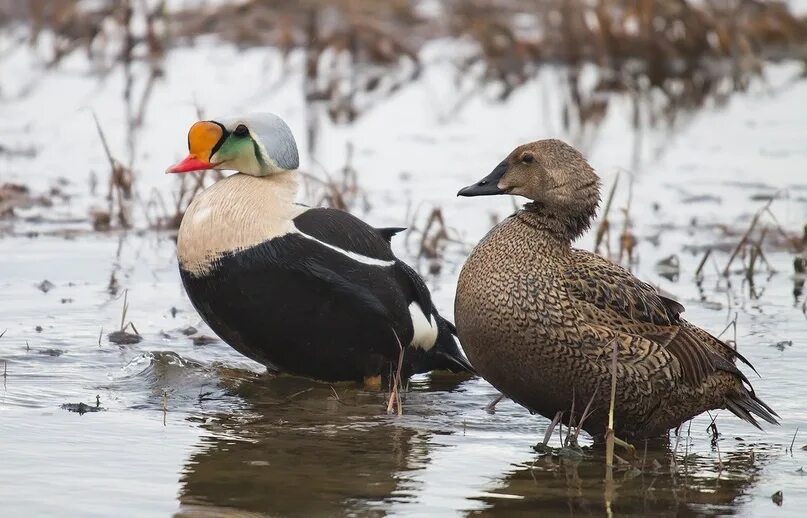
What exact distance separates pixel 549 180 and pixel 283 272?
108 cm

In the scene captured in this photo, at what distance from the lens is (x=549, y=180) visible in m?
5.35

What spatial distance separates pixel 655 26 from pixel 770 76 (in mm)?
1298

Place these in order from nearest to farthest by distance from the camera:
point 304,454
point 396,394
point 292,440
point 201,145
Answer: point 304,454 < point 292,440 < point 396,394 < point 201,145

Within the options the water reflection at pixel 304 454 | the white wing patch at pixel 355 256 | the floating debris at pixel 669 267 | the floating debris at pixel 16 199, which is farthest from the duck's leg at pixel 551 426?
the floating debris at pixel 16 199

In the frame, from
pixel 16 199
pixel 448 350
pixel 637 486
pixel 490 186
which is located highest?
pixel 16 199

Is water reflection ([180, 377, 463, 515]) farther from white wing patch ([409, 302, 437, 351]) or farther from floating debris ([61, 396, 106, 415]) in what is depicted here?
floating debris ([61, 396, 106, 415])

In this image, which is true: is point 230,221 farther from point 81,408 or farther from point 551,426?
point 551,426

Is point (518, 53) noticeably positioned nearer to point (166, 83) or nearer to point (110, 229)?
point (166, 83)

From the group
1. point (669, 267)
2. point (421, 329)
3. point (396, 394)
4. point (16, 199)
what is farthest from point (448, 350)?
point (16, 199)

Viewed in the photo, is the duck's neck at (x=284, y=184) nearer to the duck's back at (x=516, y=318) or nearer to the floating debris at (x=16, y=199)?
the duck's back at (x=516, y=318)

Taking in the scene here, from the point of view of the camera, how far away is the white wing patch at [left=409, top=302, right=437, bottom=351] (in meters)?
6.28

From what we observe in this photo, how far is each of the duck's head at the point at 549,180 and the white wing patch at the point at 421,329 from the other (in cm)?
105

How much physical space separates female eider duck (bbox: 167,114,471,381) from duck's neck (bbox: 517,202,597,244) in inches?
34.3

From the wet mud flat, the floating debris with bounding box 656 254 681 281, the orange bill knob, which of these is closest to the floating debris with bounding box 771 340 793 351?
the wet mud flat
